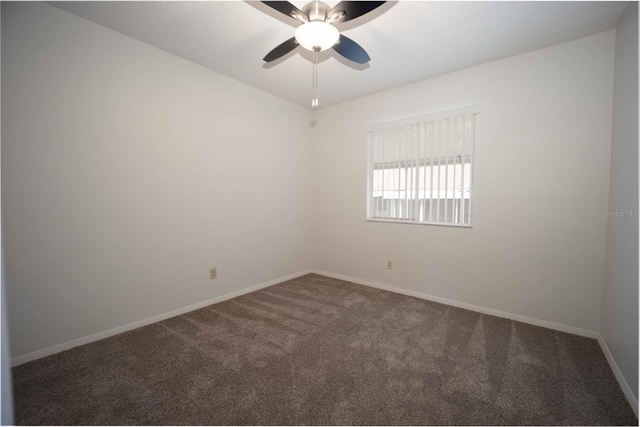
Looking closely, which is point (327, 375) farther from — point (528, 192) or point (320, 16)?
point (528, 192)

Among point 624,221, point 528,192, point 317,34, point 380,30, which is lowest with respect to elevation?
point 624,221

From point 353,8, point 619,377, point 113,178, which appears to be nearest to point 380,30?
point 353,8

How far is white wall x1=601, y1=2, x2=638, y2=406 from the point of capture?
5.17 feet

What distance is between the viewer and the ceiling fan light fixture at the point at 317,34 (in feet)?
5.01

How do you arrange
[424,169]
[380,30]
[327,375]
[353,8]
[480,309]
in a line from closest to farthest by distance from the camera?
[353,8] → [327,375] → [380,30] → [480,309] → [424,169]

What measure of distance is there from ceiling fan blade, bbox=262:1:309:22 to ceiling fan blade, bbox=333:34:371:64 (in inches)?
12.1

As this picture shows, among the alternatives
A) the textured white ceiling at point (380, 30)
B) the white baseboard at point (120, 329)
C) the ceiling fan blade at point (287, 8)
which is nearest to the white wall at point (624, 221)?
the textured white ceiling at point (380, 30)

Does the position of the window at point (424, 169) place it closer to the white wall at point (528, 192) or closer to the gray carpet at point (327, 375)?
the white wall at point (528, 192)

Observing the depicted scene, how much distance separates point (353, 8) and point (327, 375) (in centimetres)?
230

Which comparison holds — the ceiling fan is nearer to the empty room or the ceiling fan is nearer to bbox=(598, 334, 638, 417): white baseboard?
the empty room

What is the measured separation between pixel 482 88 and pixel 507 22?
72 cm

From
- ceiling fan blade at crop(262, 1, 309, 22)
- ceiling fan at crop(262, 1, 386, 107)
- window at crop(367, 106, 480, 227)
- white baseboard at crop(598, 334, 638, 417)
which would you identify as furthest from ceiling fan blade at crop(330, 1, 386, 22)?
white baseboard at crop(598, 334, 638, 417)

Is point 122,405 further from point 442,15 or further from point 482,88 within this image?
point 482,88

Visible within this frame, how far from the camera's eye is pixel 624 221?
1.76 meters
